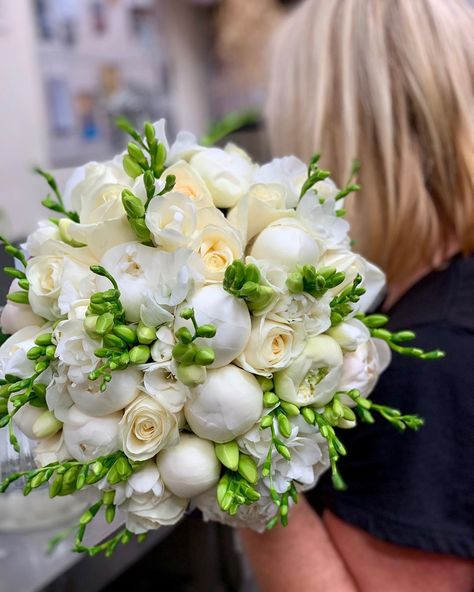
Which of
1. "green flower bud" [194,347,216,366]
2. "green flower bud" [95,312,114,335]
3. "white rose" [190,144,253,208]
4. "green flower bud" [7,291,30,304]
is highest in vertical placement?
"white rose" [190,144,253,208]

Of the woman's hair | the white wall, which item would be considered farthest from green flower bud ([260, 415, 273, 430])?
the white wall

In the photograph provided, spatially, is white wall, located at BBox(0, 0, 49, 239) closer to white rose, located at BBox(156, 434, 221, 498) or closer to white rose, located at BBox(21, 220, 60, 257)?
white rose, located at BBox(21, 220, 60, 257)

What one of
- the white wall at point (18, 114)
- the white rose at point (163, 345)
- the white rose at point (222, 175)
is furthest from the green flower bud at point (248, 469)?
the white wall at point (18, 114)

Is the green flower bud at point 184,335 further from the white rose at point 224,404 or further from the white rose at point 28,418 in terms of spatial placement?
the white rose at point 28,418

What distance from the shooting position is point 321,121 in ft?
2.56

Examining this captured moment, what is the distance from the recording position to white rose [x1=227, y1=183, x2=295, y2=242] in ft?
1.55

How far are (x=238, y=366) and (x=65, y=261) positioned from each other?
155 millimetres

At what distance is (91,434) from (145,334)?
3.5 inches

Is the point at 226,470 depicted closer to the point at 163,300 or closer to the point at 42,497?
the point at 163,300

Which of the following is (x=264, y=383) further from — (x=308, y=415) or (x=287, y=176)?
(x=287, y=176)

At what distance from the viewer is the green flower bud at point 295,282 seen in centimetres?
43

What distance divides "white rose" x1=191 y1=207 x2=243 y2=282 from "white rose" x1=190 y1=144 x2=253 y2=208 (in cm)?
4

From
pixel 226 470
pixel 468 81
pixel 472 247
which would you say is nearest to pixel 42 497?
pixel 226 470

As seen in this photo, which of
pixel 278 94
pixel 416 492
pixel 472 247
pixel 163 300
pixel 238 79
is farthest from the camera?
pixel 238 79
